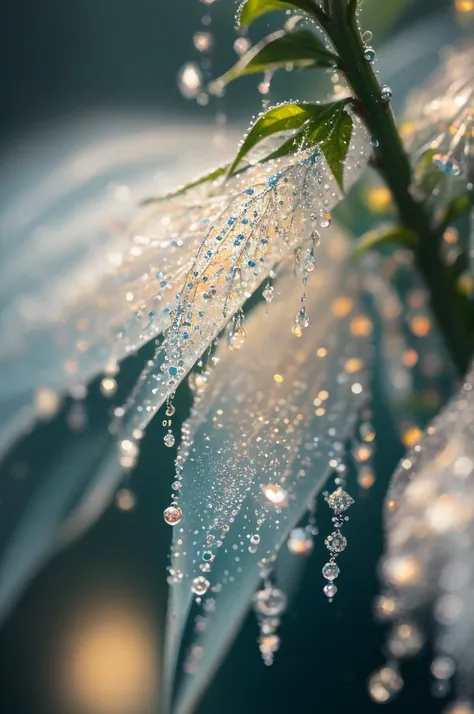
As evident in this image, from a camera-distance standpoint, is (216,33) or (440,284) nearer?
(440,284)

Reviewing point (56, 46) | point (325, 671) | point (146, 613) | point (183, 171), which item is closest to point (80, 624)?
point (146, 613)

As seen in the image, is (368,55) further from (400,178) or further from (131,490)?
(131,490)

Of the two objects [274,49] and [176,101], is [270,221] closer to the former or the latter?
[274,49]

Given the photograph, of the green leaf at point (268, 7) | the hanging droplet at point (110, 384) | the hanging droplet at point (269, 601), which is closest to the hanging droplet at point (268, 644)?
the hanging droplet at point (269, 601)

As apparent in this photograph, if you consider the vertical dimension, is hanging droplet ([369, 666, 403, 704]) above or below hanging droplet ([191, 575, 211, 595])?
below

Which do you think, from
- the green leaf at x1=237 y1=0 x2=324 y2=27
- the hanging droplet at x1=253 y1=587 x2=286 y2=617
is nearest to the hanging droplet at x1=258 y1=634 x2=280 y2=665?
the hanging droplet at x1=253 y1=587 x2=286 y2=617

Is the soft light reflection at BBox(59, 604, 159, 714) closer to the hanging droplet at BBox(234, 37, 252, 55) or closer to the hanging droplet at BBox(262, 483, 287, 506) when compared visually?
the hanging droplet at BBox(262, 483, 287, 506)

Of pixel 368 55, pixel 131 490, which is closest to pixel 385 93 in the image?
pixel 368 55
